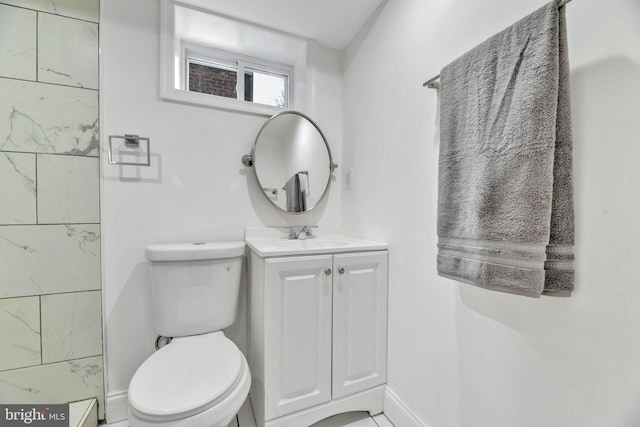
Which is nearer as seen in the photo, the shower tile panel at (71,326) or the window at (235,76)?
the shower tile panel at (71,326)

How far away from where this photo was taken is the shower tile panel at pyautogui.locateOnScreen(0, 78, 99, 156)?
1.16 m

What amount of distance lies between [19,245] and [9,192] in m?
0.24

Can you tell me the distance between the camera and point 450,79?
36.9 inches

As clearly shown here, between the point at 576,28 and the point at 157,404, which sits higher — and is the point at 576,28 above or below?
above

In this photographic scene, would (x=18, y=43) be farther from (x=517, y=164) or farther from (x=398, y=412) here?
(x=398, y=412)

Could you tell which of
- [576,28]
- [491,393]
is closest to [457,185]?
[576,28]

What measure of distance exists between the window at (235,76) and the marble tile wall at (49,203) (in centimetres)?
49

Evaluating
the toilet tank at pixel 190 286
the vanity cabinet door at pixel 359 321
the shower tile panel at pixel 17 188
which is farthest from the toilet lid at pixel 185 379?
the shower tile panel at pixel 17 188

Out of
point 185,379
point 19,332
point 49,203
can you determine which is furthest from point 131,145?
point 185,379

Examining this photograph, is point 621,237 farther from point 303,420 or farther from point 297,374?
point 303,420

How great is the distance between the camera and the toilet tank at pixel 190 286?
1252 mm

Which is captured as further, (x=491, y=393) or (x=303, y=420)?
(x=303, y=420)

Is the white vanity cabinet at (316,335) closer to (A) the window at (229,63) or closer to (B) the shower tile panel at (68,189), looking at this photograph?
(B) the shower tile panel at (68,189)

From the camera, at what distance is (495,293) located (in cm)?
88
